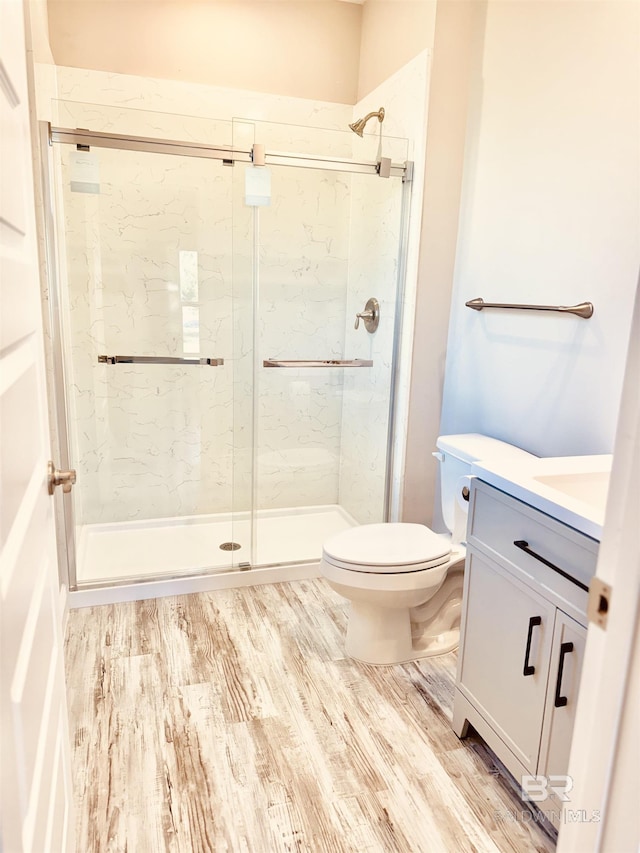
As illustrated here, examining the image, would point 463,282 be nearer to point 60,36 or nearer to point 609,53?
point 609,53

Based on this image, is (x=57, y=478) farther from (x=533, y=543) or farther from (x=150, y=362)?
(x=150, y=362)

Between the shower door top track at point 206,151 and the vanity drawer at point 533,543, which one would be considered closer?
the vanity drawer at point 533,543

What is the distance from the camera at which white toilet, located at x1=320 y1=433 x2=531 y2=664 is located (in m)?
2.04

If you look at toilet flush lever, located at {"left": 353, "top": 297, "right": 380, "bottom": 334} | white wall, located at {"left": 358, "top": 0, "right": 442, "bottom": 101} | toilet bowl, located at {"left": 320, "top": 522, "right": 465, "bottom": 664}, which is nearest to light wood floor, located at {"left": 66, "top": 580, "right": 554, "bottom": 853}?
toilet bowl, located at {"left": 320, "top": 522, "right": 465, "bottom": 664}

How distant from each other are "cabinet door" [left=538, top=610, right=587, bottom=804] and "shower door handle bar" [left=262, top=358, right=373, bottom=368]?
6.22 ft

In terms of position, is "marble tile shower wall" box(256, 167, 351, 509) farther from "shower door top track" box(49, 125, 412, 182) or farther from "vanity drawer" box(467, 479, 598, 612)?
"vanity drawer" box(467, 479, 598, 612)

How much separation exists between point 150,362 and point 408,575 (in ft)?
6.03

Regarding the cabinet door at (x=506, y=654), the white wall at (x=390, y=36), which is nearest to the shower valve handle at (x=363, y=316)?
the white wall at (x=390, y=36)

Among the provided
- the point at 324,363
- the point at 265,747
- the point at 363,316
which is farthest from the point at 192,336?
the point at 265,747

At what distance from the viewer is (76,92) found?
2.87m

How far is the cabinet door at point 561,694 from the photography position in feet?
4.40

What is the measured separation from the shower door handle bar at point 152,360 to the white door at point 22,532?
81.7 inches

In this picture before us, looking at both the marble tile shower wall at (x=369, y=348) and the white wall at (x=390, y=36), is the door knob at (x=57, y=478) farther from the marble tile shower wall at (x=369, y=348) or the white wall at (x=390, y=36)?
the white wall at (x=390, y=36)

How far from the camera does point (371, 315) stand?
9.95 feet
